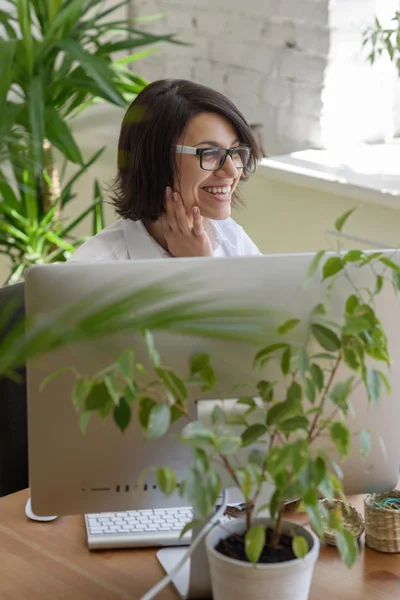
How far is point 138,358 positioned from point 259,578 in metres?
0.30

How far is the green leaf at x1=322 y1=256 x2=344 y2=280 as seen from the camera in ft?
3.32

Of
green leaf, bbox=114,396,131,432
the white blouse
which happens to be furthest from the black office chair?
green leaf, bbox=114,396,131,432

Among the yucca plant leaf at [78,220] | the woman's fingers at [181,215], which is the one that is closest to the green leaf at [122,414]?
the woman's fingers at [181,215]

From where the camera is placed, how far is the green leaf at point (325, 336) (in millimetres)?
983

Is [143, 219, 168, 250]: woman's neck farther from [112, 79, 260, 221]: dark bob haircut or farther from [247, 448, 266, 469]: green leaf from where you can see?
[247, 448, 266, 469]: green leaf

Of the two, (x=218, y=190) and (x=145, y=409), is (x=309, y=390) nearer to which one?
(x=145, y=409)

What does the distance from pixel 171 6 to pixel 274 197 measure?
0.82 m

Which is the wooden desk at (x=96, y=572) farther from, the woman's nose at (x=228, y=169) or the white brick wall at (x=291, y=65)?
the white brick wall at (x=291, y=65)

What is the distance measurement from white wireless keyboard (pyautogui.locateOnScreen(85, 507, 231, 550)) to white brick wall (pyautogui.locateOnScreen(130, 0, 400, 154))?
5.92 feet

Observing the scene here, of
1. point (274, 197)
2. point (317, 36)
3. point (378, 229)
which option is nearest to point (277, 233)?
point (274, 197)

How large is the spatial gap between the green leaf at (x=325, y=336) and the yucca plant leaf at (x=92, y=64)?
0.40 m

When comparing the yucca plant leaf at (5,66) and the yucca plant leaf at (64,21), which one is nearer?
the yucca plant leaf at (5,66)

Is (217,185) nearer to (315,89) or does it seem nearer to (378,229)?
(378,229)

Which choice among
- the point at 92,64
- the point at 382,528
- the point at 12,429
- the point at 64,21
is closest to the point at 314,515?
the point at 382,528
